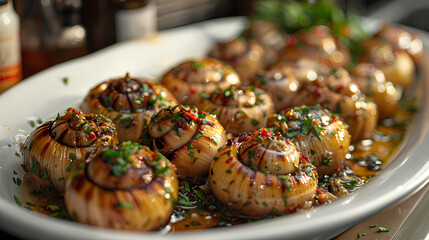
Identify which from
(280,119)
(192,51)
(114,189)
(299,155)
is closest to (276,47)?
(192,51)

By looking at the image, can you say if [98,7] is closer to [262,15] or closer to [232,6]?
[262,15]

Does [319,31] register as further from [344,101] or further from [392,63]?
[344,101]

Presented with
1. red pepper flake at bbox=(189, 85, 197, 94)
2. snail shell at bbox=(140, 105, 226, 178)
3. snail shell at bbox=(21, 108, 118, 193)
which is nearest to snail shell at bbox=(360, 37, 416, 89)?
red pepper flake at bbox=(189, 85, 197, 94)

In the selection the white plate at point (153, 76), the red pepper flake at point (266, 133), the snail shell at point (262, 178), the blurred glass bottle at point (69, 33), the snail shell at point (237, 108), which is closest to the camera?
the white plate at point (153, 76)

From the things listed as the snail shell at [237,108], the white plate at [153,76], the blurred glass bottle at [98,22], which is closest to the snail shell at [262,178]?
the white plate at [153,76]

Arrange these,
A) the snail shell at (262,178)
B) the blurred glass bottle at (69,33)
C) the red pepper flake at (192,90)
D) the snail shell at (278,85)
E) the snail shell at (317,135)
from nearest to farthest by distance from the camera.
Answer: the snail shell at (262,178) → the snail shell at (317,135) → the red pepper flake at (192,90) → the snail shell at (278,85) → the blurred glass bottle at (69,33)

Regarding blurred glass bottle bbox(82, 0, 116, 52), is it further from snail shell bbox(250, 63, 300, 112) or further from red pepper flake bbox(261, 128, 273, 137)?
red pepper flake bbox(261, 128, 273, 137)

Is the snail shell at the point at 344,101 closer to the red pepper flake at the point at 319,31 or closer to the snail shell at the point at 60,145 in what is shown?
the red pepper flake at the point at 319,31
